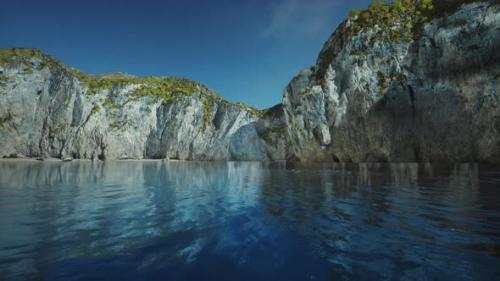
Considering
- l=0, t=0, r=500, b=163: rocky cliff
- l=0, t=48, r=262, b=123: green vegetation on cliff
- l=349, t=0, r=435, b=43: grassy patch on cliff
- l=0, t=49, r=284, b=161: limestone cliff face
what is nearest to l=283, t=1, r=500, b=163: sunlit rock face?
l=0, t=0, r=500, b=163: rocky cliff

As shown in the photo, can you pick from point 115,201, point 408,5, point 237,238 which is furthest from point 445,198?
point 408,5

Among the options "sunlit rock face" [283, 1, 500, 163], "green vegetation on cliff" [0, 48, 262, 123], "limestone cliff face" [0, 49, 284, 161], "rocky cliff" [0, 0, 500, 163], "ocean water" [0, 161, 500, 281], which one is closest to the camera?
"ocean water" [0, 161, 500, 281]

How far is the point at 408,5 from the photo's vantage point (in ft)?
184

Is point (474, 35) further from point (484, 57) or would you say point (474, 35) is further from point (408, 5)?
point (408, 5)

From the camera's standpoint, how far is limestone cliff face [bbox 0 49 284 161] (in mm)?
90062

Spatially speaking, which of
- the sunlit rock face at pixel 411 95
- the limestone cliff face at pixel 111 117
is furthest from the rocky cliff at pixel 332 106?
the limestone cliff face at pixel 111 117

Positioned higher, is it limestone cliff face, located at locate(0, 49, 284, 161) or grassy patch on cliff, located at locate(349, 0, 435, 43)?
grassy patch on cliff, located at locate(349, 0, 435, 43)

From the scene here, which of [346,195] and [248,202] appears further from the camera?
[346,195]

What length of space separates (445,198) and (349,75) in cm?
4784

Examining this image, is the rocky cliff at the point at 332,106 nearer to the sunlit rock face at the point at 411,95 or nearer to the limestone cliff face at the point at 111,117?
the sunlit rock face at the point at 411,95

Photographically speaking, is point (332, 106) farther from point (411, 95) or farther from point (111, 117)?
point (111, 117)

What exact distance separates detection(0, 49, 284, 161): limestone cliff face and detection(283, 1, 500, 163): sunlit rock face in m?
39.7

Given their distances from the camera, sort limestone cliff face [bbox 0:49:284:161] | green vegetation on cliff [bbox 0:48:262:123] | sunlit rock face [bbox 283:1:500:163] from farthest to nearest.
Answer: green vegetation on cliff [bbox 0:48:262:123], limestone cliff face [bbox 0:49:284:161], sunlit rock face [bbox 283:1:500:163]

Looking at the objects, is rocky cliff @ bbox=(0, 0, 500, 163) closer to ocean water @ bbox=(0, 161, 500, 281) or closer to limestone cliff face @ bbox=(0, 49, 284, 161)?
limestone cliff face @ bbox=(0, 49, 284, 161)
